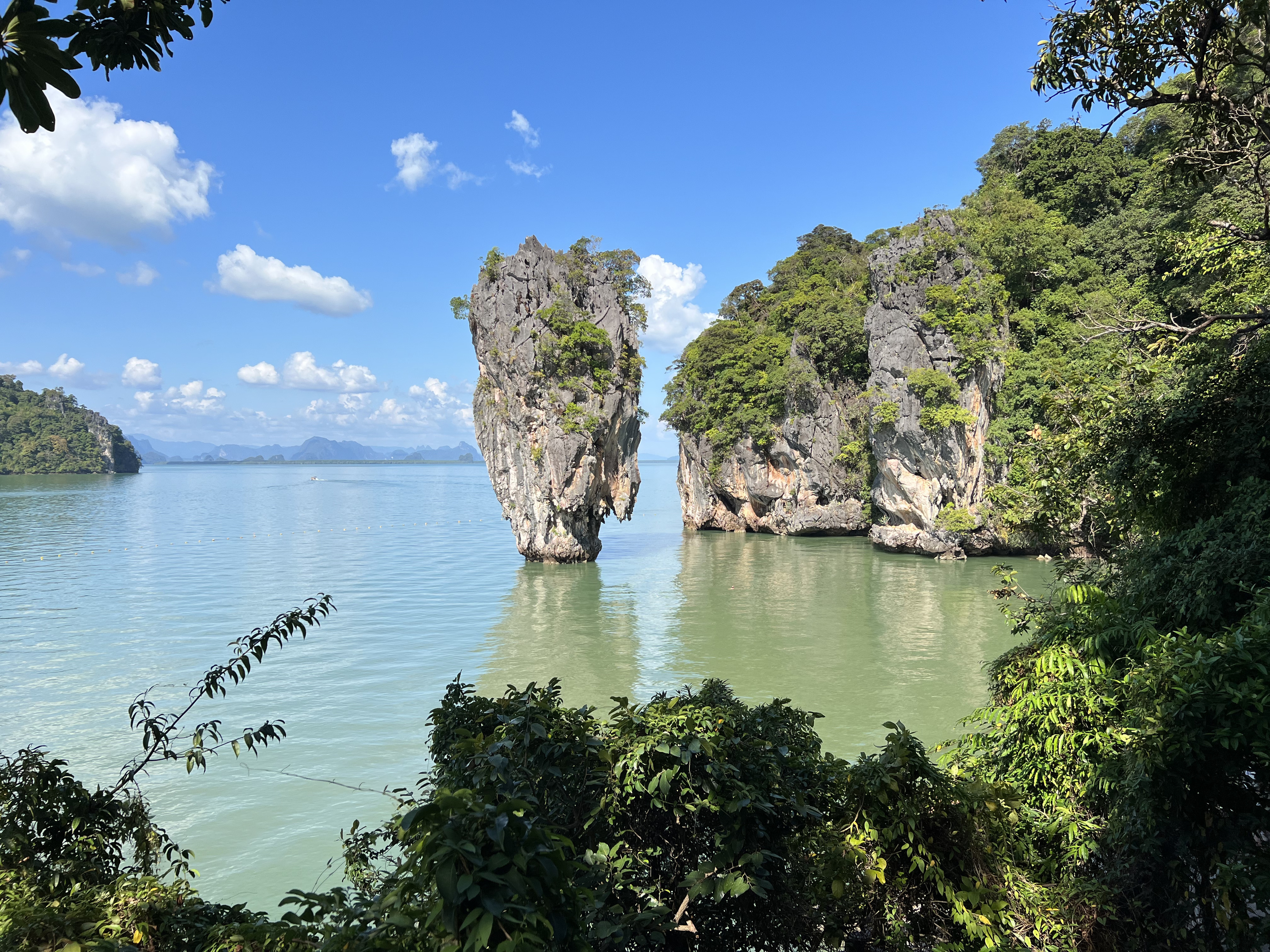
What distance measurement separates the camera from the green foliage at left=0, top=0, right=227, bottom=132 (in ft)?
6.34

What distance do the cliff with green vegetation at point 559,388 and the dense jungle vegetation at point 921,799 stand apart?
73.8ft

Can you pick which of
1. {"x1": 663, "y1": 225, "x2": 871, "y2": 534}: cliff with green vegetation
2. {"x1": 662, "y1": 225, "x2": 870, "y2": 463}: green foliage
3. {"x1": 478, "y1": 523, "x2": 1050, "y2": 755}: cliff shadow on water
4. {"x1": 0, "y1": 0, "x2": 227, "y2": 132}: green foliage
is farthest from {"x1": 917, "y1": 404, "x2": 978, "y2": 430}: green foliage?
{"x1": 0, "y1": 0, "x2": 227, "y2": 132}: green foliage

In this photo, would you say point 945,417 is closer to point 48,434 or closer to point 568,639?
point 568,639

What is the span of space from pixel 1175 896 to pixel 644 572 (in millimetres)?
A: 25269

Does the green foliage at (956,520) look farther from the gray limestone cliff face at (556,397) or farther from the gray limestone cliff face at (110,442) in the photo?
the gray limestone cliff face at (110,442)

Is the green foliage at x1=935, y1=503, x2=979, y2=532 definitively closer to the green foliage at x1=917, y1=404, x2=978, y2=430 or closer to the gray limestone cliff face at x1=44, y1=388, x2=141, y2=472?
the green foliage at x1=917, y1=404, x2=978, y2=430

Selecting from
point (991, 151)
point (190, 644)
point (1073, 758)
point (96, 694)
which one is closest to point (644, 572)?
point (190, 644)

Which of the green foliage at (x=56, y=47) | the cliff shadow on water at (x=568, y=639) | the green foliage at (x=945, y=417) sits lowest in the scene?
the cliff shadow on water at (x=568, y=639)

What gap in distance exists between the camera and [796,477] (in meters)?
36.7

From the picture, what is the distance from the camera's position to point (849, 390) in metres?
34.5

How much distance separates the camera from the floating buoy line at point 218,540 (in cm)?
3091

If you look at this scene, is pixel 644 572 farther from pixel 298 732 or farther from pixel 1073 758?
pixel 1073 758

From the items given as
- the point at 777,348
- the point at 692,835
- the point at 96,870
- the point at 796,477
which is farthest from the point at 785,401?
the point at 96,870

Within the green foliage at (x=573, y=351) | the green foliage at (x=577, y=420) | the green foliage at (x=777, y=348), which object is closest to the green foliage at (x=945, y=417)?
the green foliage at (x=777, y=348)
